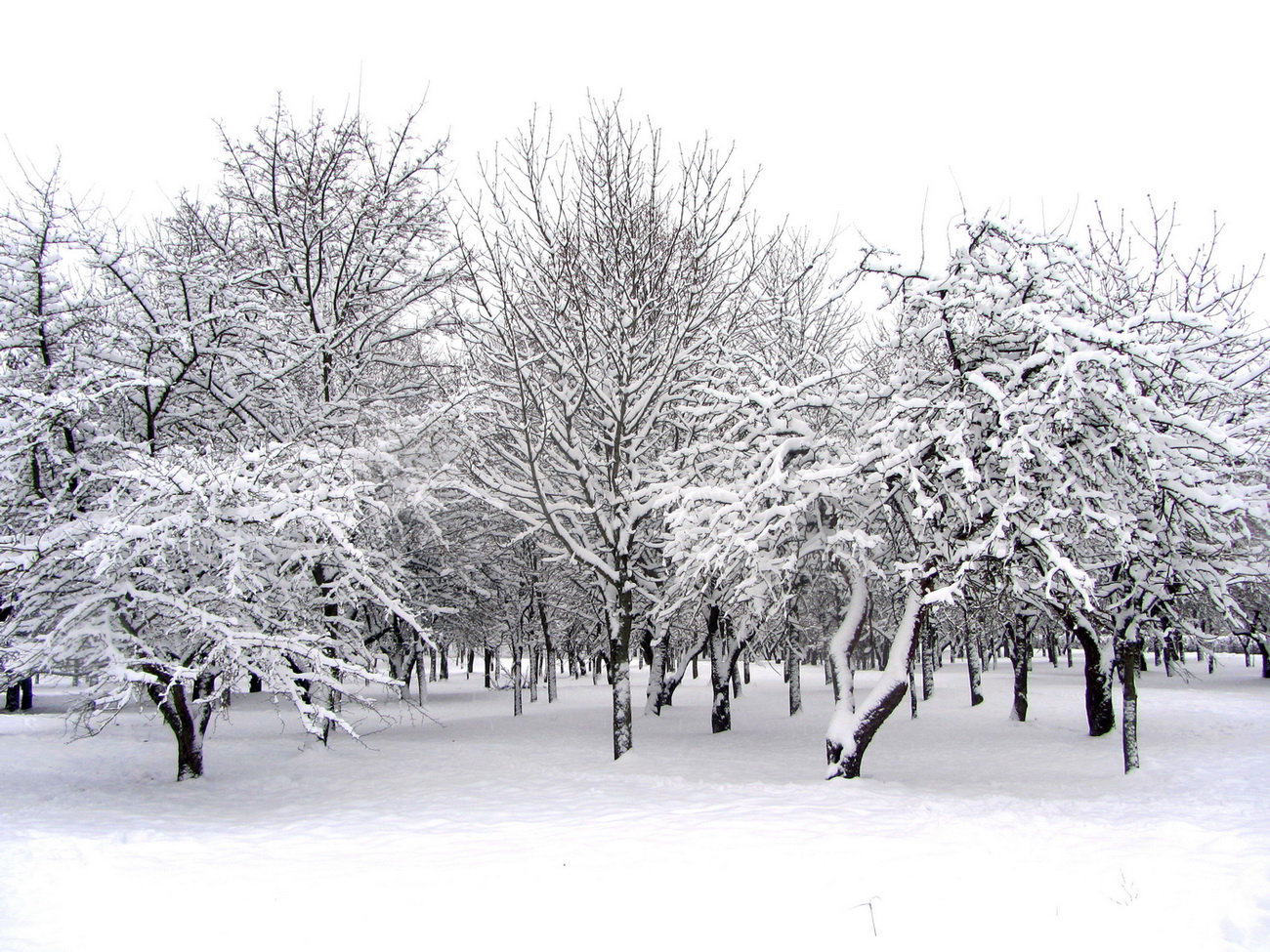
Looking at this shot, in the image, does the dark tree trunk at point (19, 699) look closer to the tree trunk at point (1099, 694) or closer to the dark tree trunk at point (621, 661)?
the dark tree trunk at point (621, 661)

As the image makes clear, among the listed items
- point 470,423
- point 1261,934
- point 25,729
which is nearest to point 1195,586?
point 1261,934

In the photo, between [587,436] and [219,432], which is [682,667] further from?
[219,432]

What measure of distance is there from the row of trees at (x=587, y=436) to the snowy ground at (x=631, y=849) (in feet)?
4.31

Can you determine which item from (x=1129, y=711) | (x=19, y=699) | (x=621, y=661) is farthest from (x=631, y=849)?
(x=19, y=699)

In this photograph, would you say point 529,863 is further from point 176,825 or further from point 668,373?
point 668,373

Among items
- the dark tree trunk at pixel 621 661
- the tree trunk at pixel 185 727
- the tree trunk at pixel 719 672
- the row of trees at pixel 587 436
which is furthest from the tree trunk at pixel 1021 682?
the tree trunk at pixel 185 727

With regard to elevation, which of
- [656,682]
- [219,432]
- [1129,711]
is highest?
[219,432]

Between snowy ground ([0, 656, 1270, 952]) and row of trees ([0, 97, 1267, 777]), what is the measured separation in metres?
1.31

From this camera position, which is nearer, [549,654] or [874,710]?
[874,710]

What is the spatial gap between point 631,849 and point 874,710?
4293mm

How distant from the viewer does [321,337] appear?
1280 cm

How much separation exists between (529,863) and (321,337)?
9619 millimetres

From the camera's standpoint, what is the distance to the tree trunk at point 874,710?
9430 millimetres

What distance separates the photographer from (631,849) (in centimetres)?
633
